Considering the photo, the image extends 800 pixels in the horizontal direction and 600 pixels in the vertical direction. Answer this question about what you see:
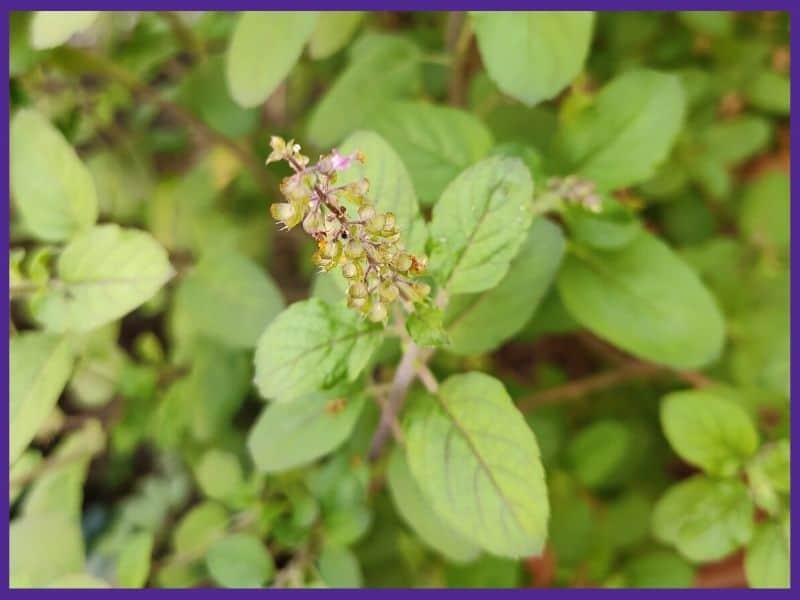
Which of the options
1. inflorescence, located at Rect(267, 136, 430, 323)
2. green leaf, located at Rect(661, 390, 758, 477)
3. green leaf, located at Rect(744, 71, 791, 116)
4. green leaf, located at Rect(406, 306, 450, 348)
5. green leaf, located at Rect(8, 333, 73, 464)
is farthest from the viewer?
green leaf, located at Rect(744, 71, 791, 116)

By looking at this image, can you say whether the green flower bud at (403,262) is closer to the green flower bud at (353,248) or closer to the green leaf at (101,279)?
the green flower bud at (353,248)

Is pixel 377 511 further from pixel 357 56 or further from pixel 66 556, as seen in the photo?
pixel 357 56

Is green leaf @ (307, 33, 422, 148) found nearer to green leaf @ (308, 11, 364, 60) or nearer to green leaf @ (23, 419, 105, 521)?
green leaf @ (308, 11, 364, 60)

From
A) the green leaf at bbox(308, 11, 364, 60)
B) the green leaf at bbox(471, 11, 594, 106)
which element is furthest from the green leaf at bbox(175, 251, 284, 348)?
the green leaf at bbox(471, 11, 594, 106)

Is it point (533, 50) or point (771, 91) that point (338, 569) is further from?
point (771, 91)

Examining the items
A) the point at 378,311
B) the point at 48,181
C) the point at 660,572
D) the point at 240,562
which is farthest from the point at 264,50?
the point at 660,572

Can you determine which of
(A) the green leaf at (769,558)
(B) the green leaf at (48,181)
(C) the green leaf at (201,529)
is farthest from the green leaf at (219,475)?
(A) the green leaf at (769,558)
